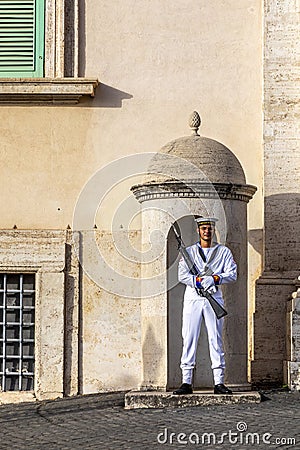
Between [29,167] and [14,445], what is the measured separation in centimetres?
512

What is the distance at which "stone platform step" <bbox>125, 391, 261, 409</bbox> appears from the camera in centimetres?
1086

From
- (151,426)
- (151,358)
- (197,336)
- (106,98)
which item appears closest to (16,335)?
(151,358)

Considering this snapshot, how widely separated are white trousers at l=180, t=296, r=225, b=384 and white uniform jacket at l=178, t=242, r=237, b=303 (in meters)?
0.12

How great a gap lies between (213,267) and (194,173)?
1.03 metres

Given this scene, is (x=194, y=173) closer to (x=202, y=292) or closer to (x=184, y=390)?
(x=202, y=292)

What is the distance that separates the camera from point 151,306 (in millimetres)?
11781

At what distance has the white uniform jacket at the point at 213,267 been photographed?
1112 centimetres

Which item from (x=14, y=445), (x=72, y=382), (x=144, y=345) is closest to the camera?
(x=14, y=445)

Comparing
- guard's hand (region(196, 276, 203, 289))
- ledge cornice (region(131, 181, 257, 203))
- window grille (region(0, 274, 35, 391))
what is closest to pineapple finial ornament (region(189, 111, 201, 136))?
ledge cornice (region(131, 181, 257, 203))

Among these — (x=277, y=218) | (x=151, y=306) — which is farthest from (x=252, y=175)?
(x=151, y=306)

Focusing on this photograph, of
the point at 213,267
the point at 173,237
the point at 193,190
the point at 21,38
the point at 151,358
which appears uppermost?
the point at 21,38

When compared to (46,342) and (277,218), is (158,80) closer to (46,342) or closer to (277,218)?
(277,218)

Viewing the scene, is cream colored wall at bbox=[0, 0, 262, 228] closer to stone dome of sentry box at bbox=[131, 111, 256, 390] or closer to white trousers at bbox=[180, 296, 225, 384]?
stone dome of sentry box at bbox=[131, 111, 256, 390]

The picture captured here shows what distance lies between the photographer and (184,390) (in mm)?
11023
